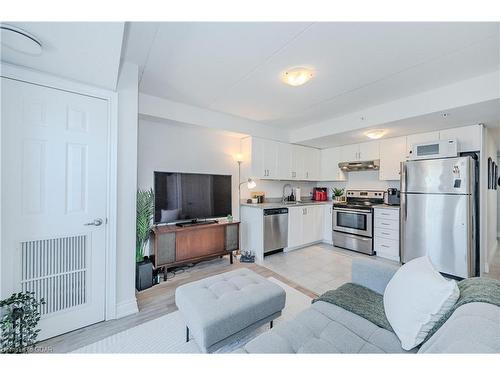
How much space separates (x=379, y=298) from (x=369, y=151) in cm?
327

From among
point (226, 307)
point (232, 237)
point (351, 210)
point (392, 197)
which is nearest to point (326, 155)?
point (351, 210)

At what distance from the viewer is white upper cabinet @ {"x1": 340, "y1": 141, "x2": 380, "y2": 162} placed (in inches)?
156

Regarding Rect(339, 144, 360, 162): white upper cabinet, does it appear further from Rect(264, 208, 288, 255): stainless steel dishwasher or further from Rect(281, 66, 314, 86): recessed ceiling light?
Rect(281, 66, 314, 86): recessed ceiling light

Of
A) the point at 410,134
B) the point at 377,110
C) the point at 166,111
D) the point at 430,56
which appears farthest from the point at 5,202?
the point at 410,134

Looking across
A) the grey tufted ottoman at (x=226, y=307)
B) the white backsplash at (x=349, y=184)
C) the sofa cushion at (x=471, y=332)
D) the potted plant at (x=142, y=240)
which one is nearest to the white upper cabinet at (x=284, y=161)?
the white backsplash at (x=349, y=184)

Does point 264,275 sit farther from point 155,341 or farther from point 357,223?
point 357,223

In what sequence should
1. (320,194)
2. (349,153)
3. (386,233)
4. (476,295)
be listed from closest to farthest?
(476,295) → (386,233) → (349,153) → (320,194)

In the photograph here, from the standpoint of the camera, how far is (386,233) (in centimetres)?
354

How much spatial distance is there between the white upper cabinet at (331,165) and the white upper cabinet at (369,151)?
1.53 ft

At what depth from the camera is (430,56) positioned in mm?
1859

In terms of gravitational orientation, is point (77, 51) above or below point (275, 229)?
above

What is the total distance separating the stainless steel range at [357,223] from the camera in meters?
3.73
